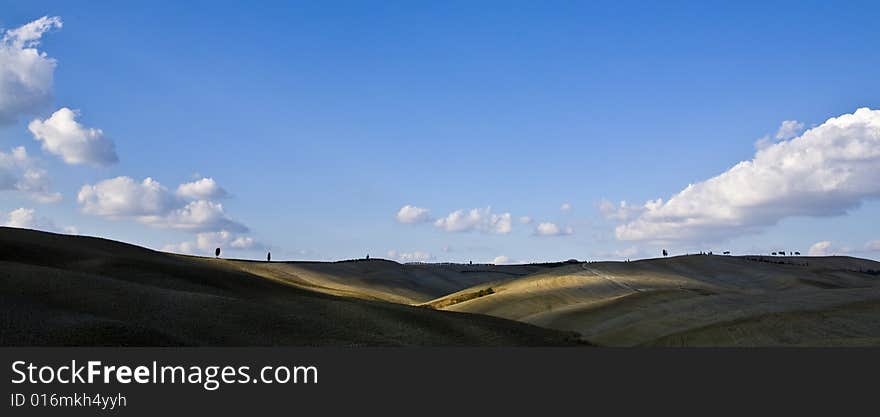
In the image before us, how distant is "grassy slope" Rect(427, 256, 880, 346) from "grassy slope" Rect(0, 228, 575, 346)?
400 centimetres

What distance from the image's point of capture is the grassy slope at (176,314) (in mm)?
15055

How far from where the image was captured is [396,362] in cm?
1207

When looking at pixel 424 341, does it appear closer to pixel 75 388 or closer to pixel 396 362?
pixel 396 362

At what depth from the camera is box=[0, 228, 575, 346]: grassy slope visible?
15055mm

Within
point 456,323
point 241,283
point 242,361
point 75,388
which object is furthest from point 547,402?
point 241,283

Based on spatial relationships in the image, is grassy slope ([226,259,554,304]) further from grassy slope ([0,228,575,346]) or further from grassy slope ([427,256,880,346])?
grassy slope ([0,228,575,346])

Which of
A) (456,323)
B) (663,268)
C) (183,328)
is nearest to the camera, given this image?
(183,328)

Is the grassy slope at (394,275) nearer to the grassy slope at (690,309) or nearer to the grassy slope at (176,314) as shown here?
the grassy slope at (690,309)

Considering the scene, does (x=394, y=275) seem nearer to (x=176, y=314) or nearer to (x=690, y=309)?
(x=690, y=309)

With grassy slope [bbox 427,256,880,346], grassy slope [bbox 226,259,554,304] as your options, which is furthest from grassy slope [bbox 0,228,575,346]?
grassy slope [bbox 226,259,554,304]

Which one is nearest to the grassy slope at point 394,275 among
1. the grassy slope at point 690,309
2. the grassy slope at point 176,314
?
the grassy slope at point 690,309

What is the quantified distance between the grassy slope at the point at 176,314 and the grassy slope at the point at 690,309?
13.1 feet

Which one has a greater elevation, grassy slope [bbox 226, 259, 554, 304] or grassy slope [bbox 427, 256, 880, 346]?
grassy slope [bbox 226, 259, 554, 304]

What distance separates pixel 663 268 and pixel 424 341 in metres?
45.5
